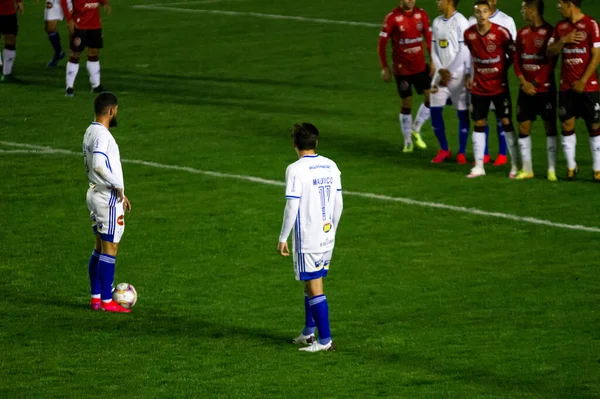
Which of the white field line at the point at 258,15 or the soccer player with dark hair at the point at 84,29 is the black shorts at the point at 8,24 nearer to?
the soccer player with dark hair at the point at 84,29

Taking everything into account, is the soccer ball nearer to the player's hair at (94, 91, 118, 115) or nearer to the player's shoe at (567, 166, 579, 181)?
the player's hair at (94, 91, 118, 115)

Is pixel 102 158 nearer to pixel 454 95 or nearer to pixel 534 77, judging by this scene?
pixel 534 77

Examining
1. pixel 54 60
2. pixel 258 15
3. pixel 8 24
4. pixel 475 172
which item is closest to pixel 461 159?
pixel 475 172

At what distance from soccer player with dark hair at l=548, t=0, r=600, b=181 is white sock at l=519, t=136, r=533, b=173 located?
18.3 inches

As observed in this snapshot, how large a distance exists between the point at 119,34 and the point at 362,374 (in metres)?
21.9

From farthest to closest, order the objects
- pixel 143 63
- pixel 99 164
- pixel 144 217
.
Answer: pixel 143 63 < pixel 144 217 < pixel 99 164

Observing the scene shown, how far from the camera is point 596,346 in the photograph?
984 cm

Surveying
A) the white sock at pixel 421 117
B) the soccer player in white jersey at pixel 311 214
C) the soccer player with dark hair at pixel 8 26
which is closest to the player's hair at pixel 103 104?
the soccer player in white jersey at pixel 311 214

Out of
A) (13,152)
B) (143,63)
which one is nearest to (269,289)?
(13,152)

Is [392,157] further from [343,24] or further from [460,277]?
[343,24]

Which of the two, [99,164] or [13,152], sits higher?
[99,164]

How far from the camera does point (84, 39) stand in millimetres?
21672

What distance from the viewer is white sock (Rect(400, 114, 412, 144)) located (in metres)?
17.6

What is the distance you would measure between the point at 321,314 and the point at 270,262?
3225mm
